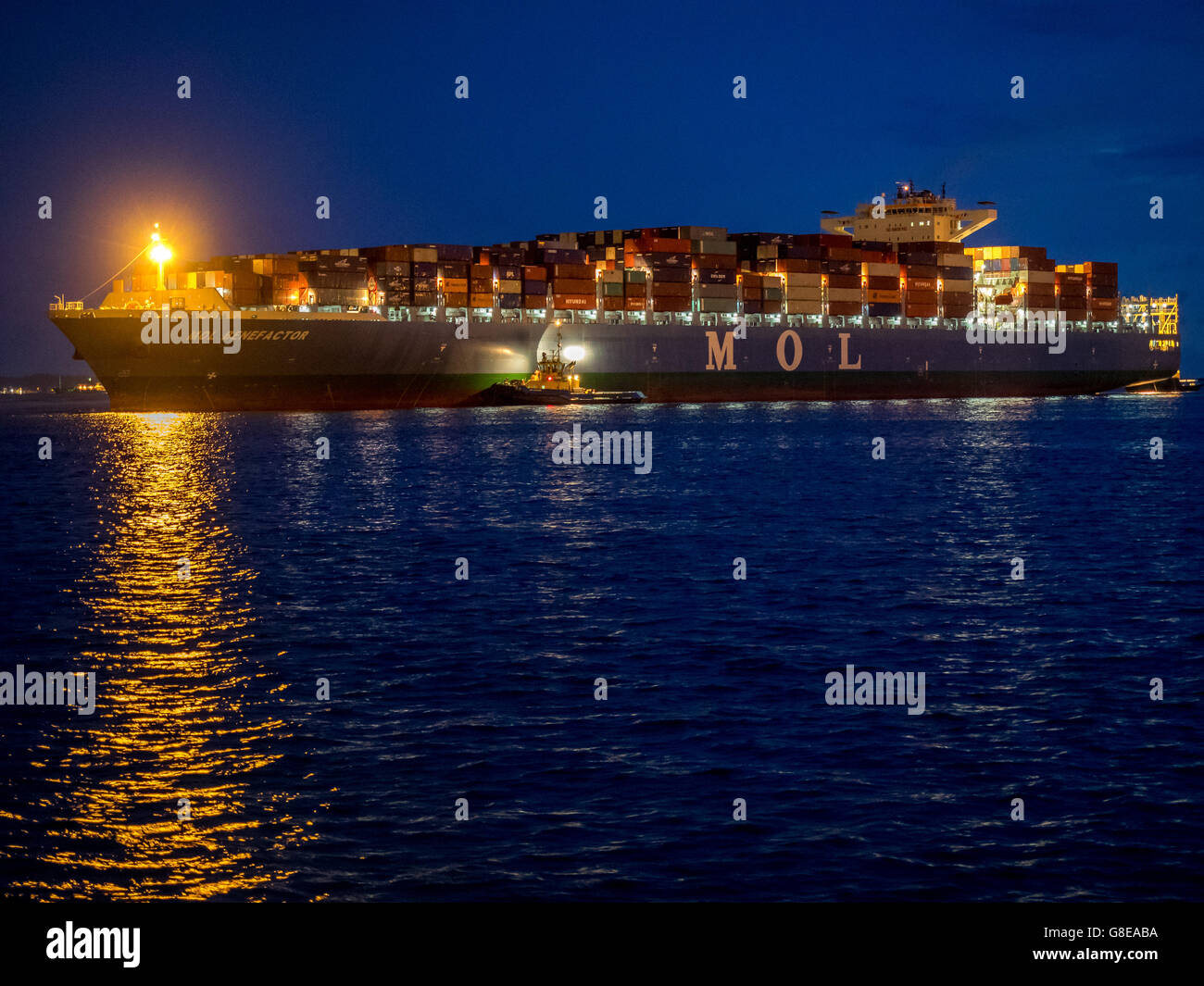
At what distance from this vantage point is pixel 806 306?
104125 millimetres

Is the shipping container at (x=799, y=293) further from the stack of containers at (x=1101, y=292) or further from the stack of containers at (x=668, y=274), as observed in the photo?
the stack of containers at (x=1101, y=292)

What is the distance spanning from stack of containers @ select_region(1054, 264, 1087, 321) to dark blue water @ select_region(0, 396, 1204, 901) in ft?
279

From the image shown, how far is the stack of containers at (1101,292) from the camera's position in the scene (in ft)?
393

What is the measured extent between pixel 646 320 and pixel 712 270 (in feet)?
21.9

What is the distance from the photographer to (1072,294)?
4668 inches

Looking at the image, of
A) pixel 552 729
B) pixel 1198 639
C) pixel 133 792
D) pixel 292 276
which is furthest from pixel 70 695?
pixel 292 276

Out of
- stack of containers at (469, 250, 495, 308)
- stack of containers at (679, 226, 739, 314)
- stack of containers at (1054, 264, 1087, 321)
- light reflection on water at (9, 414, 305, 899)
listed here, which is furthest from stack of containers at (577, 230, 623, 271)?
light reflection on water at (9, 414, 305, 899)

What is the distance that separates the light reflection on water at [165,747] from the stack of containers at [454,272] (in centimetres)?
6232

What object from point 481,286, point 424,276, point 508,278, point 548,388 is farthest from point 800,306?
point 424,276

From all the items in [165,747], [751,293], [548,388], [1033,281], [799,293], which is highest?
[1033,281]

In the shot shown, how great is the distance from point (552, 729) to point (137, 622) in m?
9.83

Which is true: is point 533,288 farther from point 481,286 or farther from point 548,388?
point 548,388

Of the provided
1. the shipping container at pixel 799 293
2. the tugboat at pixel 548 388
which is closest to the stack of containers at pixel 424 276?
the tugboat at pixel 548 388

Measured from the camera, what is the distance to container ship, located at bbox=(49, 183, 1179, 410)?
81938 millimetres
